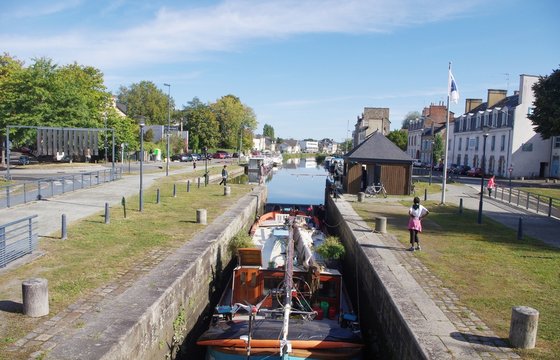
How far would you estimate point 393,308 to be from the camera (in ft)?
30.8

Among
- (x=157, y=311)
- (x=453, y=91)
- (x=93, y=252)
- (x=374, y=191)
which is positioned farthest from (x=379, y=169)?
(x=157, y=311)

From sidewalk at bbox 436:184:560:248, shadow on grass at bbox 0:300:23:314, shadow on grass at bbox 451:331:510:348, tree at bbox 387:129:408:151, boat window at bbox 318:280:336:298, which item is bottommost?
boat window at bbox 318:280:336:298

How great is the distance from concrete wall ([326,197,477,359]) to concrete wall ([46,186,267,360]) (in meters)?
4.66

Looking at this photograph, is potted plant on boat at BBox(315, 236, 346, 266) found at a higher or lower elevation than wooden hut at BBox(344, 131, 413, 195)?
lower

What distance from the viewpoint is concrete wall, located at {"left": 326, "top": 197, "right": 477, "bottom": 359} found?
24.8ft

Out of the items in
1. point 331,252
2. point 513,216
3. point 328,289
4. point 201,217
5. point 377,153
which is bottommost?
point 328,289

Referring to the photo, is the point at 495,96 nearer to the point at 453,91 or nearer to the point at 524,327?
the point at 453,91

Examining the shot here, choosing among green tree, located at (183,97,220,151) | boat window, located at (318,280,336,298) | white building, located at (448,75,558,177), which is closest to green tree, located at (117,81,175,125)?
green tree, located at (183,97,220,151)

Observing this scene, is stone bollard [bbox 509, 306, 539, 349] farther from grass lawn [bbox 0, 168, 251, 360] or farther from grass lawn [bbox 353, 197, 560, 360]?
grass lawn [bbox 0, 168, 251, 360]

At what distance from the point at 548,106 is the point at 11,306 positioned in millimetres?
42436

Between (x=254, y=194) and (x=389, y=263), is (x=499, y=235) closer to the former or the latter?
(x=389, y=263)

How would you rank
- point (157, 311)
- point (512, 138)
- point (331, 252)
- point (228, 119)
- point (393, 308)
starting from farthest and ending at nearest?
point (228, 119) < point (512, 138) < point (331, 252) < point (393, 308) < point (157, 311)

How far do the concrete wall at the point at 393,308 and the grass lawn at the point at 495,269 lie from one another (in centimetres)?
96

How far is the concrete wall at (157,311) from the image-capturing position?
278 inches
